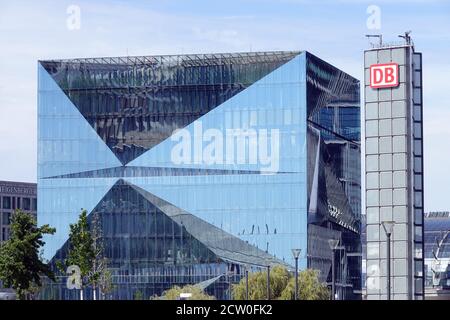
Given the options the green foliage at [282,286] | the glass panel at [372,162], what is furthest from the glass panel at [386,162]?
the green foliage at [282,286]

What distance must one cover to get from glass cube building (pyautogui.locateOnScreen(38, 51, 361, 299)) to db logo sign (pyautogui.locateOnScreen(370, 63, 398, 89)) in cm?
4251

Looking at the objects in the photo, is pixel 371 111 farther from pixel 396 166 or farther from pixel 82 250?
pixel 82 250

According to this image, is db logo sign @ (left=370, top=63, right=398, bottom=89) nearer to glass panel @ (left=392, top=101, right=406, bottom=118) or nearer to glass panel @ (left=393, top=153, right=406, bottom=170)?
glass panel @ (left=392, top=101, right=406, bottom=118)

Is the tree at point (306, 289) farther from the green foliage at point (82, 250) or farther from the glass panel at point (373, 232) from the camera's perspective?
the green foliage at point (82, 250)

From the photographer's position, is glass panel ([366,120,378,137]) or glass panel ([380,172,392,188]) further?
glass panel ([366,120,378,137])

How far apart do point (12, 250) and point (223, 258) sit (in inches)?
3691

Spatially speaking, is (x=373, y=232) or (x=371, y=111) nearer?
(x=373, y=232)

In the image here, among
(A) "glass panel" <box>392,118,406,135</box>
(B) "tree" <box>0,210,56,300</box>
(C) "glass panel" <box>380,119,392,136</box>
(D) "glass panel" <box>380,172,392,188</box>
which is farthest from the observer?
(C) "glass panel" <box>380,119,392,136</box>

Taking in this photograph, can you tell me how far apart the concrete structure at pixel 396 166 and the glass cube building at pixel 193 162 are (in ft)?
131

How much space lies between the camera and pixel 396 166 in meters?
134

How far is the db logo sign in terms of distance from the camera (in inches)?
5221

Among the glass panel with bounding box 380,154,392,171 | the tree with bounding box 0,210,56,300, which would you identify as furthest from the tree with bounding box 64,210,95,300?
the glass panel with bounding box 380,154,392,171

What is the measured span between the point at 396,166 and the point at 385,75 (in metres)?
9.04

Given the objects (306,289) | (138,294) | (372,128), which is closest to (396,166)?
(372,128)
